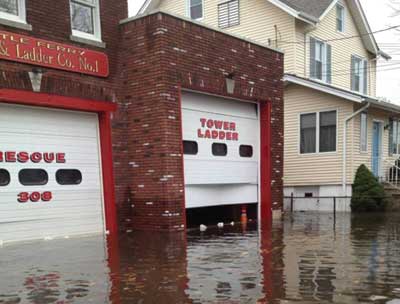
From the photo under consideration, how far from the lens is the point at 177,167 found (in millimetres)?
10742

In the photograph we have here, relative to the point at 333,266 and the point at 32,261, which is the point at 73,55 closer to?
the point at 32,261

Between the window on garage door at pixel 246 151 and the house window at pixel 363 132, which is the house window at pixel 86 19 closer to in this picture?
the window on garage door at pixel 246 151

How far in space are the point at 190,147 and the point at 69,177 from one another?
3.04 meters

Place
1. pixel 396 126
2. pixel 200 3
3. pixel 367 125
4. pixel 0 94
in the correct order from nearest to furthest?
pixel 0 94, pixel 367 125, pixel 396 126, pixel 200 3

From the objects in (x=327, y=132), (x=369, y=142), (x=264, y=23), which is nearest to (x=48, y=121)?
(x=327, y=132)

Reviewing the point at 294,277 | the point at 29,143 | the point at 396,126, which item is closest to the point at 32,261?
the point at 29,143

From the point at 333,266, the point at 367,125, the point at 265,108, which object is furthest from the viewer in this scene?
the point at 367,125

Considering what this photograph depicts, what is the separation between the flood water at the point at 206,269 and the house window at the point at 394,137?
11.8 meters

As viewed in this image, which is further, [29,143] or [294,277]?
[29,143]

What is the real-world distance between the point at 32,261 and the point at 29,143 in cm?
295

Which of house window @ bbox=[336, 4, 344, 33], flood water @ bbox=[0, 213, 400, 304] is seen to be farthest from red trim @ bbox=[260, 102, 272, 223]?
house window @ bbox=[336, 4, 344, 33]

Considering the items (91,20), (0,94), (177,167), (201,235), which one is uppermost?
(91,20)

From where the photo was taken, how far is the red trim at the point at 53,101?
9.00 meters

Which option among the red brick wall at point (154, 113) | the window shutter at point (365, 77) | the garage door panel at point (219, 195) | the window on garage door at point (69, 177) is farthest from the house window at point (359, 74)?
the window on garage door at point (69, 177)
